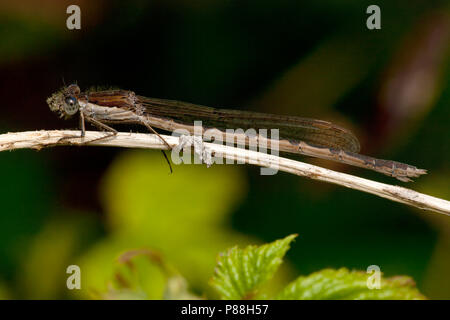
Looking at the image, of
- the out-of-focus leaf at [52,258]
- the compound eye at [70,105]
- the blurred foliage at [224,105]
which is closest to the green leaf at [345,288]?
the blurred foliage at [224,105]

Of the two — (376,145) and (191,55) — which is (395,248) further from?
(191,55)

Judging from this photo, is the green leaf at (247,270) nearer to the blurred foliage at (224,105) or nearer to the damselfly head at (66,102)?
the blurred foliage at (224,105)

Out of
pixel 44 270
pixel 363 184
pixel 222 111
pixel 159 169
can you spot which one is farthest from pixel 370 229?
pixel 44 270

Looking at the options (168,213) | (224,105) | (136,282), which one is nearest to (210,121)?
(224,105)

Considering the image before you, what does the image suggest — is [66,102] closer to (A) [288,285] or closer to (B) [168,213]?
(B) [168,213]

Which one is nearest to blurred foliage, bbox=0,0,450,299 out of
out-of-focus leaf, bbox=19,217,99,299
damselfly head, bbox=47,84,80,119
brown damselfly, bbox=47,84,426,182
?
out-of-focus leaf, bbox=19,217,99,299
